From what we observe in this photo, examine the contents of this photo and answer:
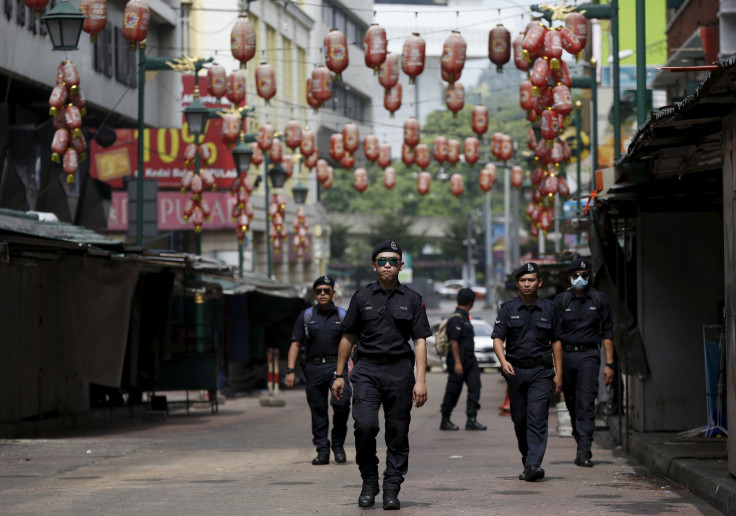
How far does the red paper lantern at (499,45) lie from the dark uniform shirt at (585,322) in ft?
38.6

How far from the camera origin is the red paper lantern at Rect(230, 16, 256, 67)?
998 inches

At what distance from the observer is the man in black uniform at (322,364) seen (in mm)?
14336

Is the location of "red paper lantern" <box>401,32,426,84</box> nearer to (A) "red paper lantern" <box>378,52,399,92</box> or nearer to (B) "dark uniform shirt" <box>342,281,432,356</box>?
(A) "red paper lantern" <box>378,52,399,92</box>

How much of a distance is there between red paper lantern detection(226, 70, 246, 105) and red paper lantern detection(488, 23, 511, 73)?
21.4ft

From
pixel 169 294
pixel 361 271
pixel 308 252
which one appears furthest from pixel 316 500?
pixel 361 271

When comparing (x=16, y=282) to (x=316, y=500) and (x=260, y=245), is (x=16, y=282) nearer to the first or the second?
(x=316, y=500)

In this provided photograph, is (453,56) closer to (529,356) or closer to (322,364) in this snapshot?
(322,364)

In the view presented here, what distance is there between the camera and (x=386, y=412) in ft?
34.7

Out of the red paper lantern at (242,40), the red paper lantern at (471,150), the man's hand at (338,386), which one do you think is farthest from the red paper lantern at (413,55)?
the man's hand at (338,386)

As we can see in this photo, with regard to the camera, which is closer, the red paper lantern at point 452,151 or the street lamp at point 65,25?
the street lamp at point 65,25

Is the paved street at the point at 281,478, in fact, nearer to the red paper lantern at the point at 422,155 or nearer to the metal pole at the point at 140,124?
the metal pole at the point at 140,124

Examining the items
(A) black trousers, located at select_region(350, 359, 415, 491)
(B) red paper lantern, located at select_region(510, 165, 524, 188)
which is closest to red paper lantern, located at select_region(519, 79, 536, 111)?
(B) red paper lantern, located at select_region(510, 165, 524, 188)

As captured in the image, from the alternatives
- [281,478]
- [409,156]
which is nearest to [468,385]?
[281,478]

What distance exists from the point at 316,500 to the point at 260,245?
138ft
